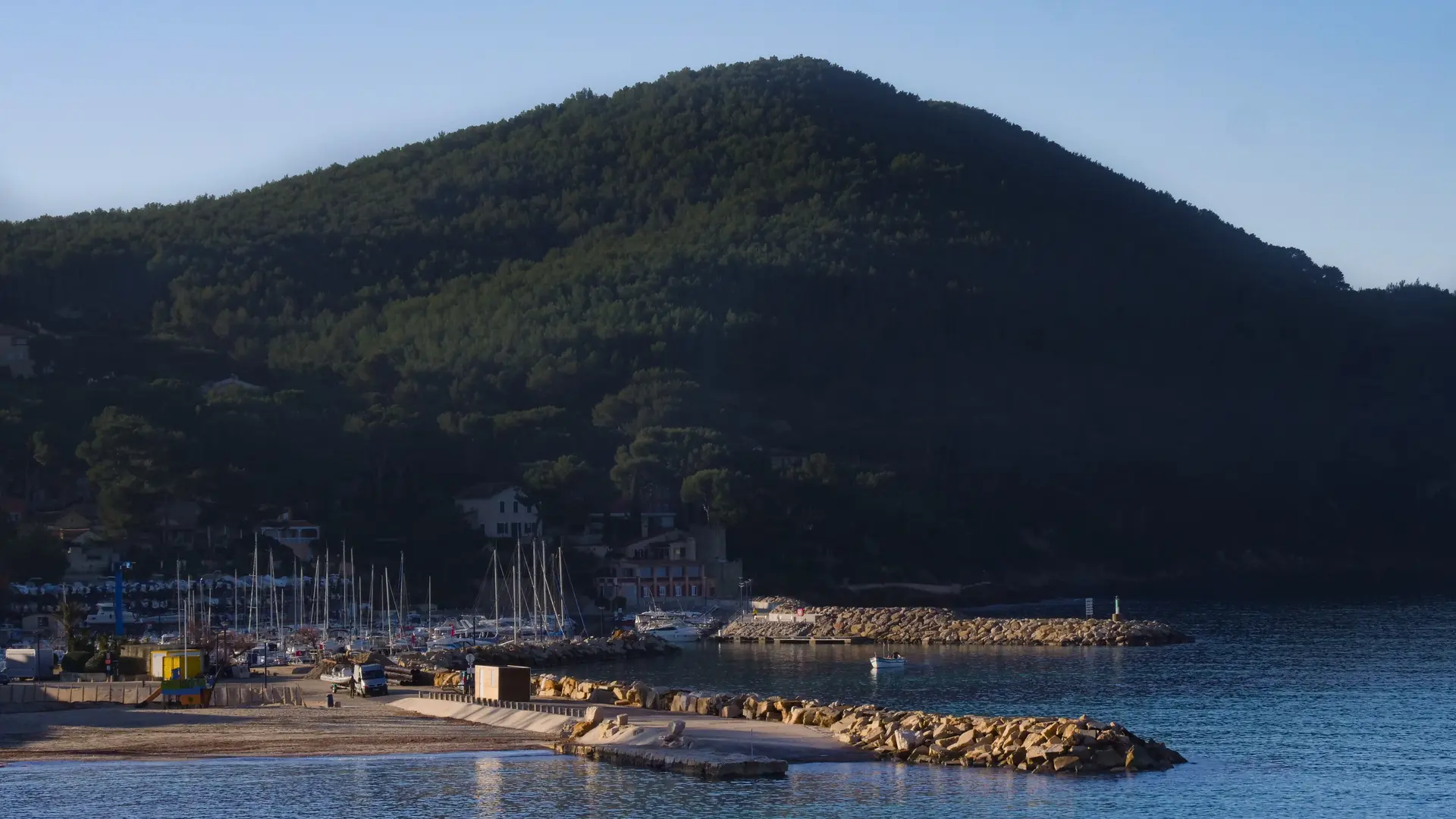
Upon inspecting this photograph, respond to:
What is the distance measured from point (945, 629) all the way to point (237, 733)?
46017 mm

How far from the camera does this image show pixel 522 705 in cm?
4262

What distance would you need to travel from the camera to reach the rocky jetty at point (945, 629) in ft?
254

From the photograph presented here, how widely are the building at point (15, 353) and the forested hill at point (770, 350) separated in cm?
203

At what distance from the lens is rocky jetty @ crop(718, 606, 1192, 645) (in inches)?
3046

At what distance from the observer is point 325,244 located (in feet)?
526

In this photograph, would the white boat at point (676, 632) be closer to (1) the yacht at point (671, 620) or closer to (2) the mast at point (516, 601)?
(1) the yacht at point (671, 620)

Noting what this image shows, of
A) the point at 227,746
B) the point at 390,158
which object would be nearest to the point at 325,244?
the point at 390,158

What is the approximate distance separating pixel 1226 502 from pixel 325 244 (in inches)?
2959

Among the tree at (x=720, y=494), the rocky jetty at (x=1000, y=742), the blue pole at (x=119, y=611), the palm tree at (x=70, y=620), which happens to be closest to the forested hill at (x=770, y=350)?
the tree at (x=720, y=494)

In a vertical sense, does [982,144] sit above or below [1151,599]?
above

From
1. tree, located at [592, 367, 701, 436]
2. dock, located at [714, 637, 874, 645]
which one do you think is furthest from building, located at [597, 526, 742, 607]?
tree, located at [592, 367, 701, 436]

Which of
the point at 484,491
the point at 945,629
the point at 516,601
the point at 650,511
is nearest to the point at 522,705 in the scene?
the point at 516,601

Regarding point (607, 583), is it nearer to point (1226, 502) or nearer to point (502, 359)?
point (502, 359)

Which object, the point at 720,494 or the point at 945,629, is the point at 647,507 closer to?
the point at 720,494
